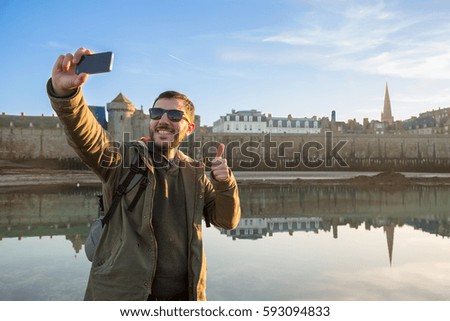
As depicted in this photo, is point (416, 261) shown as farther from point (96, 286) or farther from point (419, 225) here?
point (96, 286)

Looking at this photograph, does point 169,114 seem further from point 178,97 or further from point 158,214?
point 158,214

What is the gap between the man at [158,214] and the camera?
5.79 ft

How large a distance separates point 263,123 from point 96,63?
163 ft

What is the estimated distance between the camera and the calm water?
403 centimetres

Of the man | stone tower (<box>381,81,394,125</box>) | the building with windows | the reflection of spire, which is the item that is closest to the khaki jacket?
the man

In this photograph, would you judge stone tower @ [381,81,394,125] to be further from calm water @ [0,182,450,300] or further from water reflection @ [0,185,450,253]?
calm water @ [0,182,450,300]

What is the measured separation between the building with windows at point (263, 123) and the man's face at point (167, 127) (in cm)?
4814

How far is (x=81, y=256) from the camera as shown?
209 inches

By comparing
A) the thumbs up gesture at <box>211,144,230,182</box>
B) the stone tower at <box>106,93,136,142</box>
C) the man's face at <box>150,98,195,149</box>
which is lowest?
the thumbs up gesture at <box>211,144,230,182</box>

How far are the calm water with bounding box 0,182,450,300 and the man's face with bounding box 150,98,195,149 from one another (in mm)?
2338

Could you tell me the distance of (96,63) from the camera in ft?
5.02

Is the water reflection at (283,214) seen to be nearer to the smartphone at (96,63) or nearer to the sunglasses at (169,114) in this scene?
the sunglasses at (169,114)

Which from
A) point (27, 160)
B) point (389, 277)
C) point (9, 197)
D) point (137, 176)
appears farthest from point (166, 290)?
point (27, 160)

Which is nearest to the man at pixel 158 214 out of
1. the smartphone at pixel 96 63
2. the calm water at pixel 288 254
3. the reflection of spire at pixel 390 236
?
the smartphone at pixel 96 63
